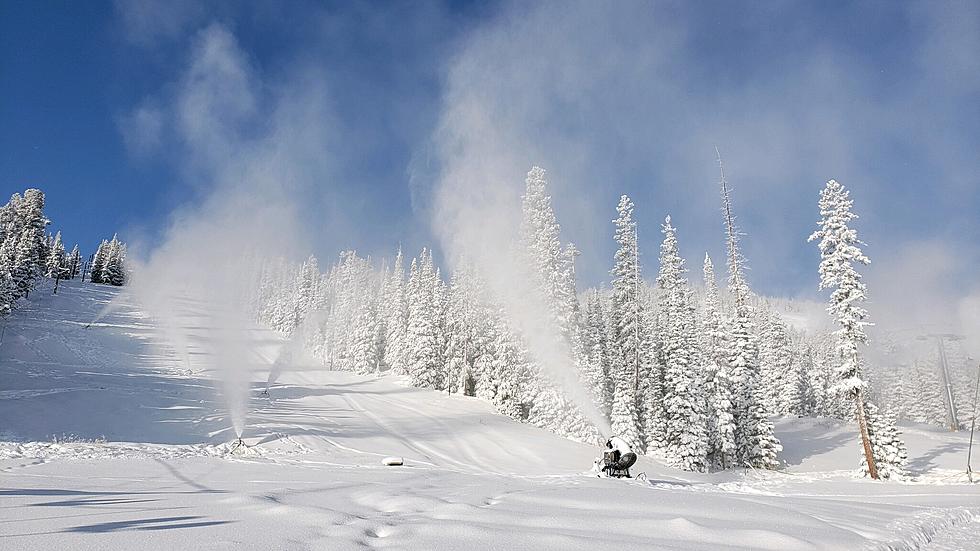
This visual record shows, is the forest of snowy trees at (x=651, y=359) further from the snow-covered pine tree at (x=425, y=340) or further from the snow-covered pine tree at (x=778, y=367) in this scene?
the snow-covered pine tree at (x=778, y=367)

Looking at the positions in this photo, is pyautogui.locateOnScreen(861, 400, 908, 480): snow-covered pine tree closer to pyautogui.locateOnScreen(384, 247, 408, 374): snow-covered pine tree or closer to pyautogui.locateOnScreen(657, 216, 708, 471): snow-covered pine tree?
pyautogui.locateOnScreen(657, 216, 708, 471): snow-covered pine tree

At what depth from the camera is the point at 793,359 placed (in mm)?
76000

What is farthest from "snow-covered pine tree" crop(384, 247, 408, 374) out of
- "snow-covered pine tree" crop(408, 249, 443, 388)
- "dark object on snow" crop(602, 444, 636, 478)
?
"dark object on snow" crop(602, 444, 636, 478)

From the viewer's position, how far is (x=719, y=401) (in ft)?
110

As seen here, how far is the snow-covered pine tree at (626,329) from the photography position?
32.5m

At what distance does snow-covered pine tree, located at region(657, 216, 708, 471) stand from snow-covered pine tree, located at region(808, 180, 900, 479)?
8.21 m

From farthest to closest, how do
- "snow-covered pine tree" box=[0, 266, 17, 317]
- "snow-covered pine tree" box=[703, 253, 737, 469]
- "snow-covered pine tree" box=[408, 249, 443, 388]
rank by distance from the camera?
"snow-covered pine tree" box=[408, 249, 443, 388], "snow-covered pine tree" box=[0, 266, 17, 317], "snow-covered pine tree" box=[703, 253, 737, 469]

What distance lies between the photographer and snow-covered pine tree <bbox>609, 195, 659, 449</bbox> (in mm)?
32469

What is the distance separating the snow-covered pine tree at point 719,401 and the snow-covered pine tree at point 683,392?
1.14 metres

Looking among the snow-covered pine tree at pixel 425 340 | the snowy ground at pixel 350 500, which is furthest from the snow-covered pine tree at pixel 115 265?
the snowy ground at pixel 350 500

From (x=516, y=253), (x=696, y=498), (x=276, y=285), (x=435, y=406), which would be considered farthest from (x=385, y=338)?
(x=696, y=498)

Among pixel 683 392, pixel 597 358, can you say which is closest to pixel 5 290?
pixel 597 358

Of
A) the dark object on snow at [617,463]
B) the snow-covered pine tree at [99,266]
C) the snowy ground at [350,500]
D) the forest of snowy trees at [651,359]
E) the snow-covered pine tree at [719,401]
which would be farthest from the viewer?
the snow-covered pine tree at [99,266]

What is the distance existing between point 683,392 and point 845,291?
11.3 metres
